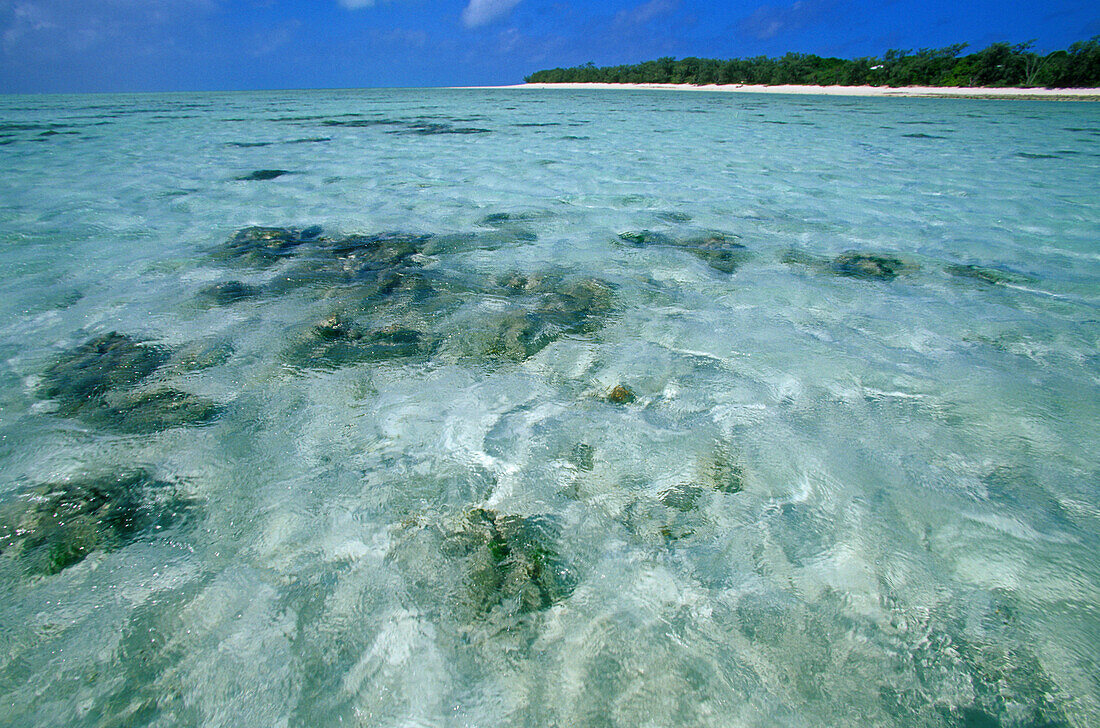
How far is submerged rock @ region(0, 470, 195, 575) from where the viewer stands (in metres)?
1.62

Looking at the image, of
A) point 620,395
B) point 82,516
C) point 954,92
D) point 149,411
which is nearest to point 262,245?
point 149,411

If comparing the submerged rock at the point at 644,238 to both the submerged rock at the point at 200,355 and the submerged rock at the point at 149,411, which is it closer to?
the submerged rock at the point at 200,355

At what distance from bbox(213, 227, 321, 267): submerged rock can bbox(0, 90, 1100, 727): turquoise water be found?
6 centimetres

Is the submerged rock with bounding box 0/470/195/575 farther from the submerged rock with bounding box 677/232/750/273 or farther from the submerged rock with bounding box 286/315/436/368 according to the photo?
the submerged rock with bounding box 677/232/750/273

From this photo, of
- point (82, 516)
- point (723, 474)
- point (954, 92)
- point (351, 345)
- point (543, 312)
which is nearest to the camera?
point (82, 516)

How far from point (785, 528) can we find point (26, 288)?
198 inches

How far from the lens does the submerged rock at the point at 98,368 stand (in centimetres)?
244

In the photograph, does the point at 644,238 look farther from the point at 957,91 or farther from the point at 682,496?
the point at 957,91

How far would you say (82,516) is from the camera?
174 cm

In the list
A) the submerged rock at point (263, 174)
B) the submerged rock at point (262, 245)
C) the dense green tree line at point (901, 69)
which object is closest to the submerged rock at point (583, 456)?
the submerged rock at point (262, 245)

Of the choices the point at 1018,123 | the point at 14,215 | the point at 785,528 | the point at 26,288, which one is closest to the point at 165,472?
the point at 785,528

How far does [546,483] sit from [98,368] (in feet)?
8.00

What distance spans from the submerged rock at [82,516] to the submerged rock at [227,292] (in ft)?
5.96

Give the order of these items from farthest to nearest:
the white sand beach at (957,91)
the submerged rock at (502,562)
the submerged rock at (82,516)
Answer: the white sand beach at (957,91) → the submerged rock at (82,516) → the submerged rock at (502,562)
